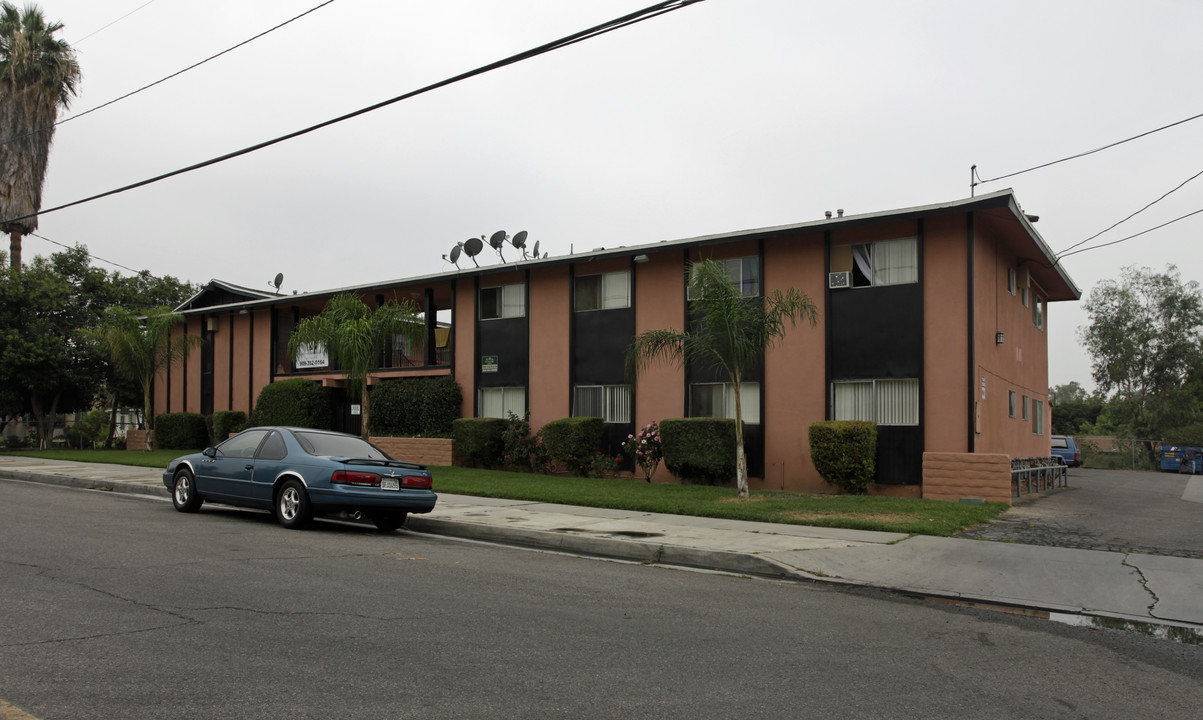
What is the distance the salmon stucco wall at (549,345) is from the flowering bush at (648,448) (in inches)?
114

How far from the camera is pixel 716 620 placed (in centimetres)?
686

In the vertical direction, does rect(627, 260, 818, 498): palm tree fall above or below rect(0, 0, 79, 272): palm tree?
below

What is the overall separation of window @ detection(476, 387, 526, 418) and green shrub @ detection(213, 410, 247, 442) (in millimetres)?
11596

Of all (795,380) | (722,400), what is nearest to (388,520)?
(722,400)

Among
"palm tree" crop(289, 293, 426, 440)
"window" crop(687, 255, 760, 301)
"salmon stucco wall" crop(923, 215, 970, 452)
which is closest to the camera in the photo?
"salmon stucco wall" crop(923, 215, 970, 452)

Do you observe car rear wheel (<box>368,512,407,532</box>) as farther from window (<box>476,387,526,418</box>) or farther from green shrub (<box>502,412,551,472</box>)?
window (<box>476,387,526,418</box>)

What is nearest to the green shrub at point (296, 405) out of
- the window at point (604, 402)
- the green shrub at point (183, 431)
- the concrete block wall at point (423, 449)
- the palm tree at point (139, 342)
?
the concrete block wall at point (423, 449)

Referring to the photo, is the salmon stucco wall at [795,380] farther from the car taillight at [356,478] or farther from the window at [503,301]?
the car taillight at [356,478]

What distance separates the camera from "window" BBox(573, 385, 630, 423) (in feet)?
73.0

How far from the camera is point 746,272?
20.6 metres

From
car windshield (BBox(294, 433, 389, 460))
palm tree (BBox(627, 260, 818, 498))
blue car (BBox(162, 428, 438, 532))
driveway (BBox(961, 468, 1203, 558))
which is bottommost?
driveway (BBox(961, 468, 1203, 558))

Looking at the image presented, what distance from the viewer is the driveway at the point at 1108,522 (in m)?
11.2

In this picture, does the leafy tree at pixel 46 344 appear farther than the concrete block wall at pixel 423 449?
Yes

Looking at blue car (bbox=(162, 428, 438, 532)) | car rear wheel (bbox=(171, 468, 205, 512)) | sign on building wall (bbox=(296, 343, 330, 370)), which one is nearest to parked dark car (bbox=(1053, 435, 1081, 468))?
sign on building wall (bbox=(296, 343, 330, 370))
